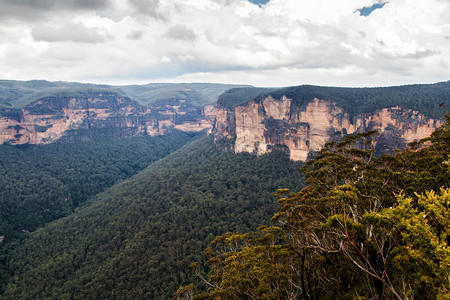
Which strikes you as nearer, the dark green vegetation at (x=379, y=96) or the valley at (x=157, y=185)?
the valley at (x=157, y=185)

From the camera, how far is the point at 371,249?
9.33 meters

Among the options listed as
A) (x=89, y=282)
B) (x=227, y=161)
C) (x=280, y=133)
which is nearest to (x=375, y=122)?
(x=280, y=133)

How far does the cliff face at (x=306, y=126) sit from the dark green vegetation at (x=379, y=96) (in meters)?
1.31

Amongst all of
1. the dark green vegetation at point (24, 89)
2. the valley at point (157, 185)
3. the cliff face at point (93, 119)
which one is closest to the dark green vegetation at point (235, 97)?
the valley at point (157, 185)

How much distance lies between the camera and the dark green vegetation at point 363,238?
732cm

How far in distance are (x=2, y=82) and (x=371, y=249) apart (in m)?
207

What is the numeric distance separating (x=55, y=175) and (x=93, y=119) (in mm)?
44933

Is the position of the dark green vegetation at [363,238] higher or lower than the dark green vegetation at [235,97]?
lower

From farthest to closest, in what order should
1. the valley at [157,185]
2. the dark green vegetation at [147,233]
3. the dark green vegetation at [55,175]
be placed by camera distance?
the dark green vegetation at [55,175] → the valley at [157,185] → the dark green vegetation at [147,233]

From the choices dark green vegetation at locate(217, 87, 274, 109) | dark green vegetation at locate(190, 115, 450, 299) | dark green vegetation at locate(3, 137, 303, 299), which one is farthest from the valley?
dark green vegetation at locate(190, 115, 450, 299)

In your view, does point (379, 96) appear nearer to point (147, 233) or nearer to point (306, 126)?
point (306, 126)

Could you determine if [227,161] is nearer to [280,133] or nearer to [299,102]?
[280,133]

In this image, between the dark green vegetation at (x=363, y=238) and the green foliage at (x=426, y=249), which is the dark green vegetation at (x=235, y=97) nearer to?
the dark green vegetation at (x=363, y=238)

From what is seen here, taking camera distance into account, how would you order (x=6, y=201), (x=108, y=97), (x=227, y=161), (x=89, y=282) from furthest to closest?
1. (x=108, y=97)
2. (x=227, y=161)
3. (x=6, y=201)
4. (x=89, y=282)
